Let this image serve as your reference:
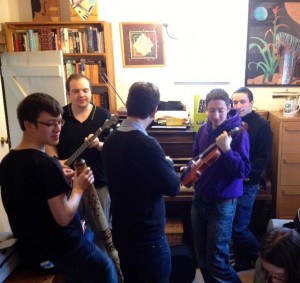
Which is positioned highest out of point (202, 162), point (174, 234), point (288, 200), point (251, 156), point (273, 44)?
point (273, 44)

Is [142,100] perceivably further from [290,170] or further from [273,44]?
[273,44]

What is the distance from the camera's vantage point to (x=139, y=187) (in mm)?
1392

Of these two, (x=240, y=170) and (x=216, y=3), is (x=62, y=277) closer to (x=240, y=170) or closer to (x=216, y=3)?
(x=240, y=170)

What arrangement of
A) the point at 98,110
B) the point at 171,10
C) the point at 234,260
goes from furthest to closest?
the point at 171,10, the point at 234,260, the point at 98,110

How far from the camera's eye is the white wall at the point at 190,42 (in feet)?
9.48

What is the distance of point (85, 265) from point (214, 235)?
0.76 m

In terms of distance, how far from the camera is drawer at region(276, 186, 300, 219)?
2.68 m

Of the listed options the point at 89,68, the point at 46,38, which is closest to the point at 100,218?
the point at 89,68

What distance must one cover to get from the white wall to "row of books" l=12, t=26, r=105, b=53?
0.70ft

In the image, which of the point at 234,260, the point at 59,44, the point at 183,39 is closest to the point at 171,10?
the point at 183,39

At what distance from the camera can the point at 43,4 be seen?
283 centimetres

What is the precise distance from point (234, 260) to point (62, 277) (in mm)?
1403

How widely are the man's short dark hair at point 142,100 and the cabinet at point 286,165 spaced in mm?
1600

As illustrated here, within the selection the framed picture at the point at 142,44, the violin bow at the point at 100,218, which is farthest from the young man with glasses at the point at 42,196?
the framed picture at the point at 142,44
